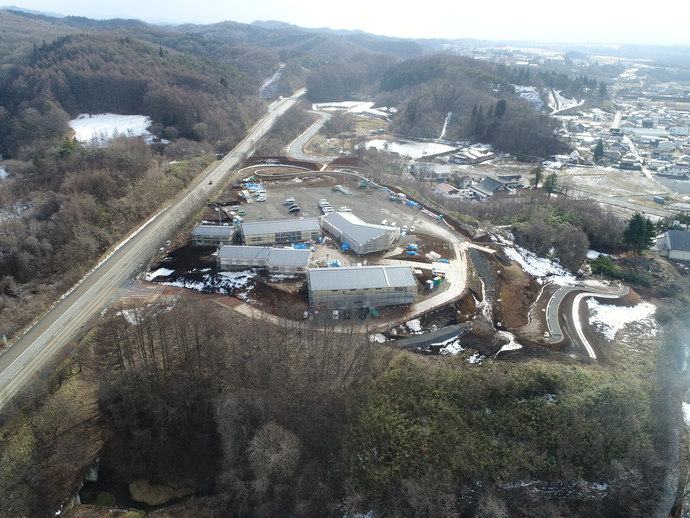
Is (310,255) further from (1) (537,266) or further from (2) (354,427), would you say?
(1) (537,266)

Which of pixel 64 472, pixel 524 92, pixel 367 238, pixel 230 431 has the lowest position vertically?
pixel 64 472

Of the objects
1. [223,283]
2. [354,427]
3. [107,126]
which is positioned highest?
[107,126]

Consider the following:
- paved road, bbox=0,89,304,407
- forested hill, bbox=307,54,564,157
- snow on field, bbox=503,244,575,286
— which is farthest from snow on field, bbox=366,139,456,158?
snow on field, bbox=503,244,575,286

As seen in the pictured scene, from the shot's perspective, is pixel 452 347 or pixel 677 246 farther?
pixel 677 246

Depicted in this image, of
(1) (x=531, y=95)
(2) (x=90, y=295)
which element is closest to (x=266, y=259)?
(2) (x=90, y=295)

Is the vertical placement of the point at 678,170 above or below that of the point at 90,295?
above

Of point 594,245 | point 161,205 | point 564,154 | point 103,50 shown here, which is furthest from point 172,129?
point 564,154

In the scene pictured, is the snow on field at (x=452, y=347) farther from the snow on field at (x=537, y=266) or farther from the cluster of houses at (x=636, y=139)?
the cluster of houses at (x=636, y=139)

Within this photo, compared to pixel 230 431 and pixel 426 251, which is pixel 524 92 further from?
pixel 230 431
